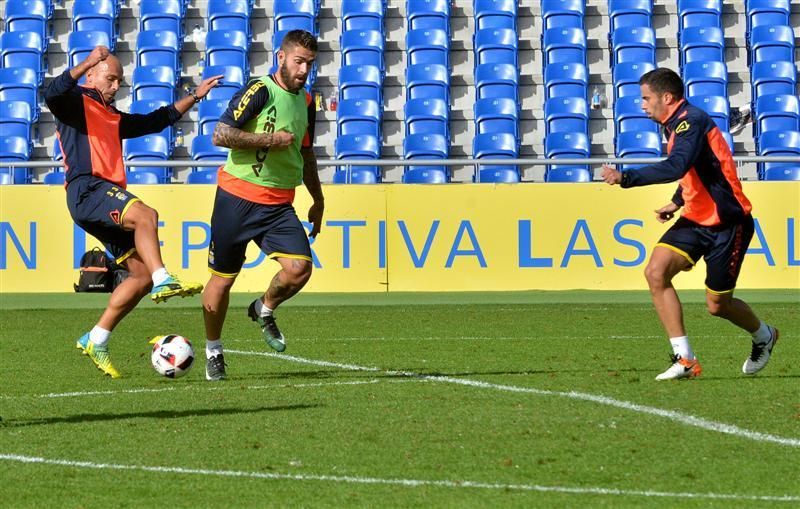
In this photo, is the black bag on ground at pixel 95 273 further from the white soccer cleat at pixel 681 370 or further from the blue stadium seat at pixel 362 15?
the white soccer cleat at pixel 681 370

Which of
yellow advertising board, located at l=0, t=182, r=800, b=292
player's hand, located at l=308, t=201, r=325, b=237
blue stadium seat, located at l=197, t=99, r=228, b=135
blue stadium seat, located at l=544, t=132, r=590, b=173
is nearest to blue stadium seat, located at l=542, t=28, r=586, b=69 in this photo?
blue stadium seat, located at l=544, t=132, r=590, b=173

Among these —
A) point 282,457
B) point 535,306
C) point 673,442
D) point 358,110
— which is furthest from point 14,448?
point 358,110

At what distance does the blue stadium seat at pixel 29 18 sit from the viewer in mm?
24641

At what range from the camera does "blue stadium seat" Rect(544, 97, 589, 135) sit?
22.0 m

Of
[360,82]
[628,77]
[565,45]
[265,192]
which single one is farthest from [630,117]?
[265,192]

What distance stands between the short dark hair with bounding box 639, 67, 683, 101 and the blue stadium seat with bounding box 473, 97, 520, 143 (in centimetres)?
1330

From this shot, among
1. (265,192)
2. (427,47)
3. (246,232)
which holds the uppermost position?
(427,47)

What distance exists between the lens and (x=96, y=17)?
24.4 meters

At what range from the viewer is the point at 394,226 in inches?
701

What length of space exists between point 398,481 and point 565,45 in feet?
61.5

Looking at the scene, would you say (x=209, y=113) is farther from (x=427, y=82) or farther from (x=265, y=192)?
(x=265, y=192)

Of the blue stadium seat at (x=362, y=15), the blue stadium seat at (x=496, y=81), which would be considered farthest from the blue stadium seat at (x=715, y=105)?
the blue stadium seat at (x=362, y=15)

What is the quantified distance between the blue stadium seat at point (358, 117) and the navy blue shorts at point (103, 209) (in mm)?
13027

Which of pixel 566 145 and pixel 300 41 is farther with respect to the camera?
pixel 566 145
